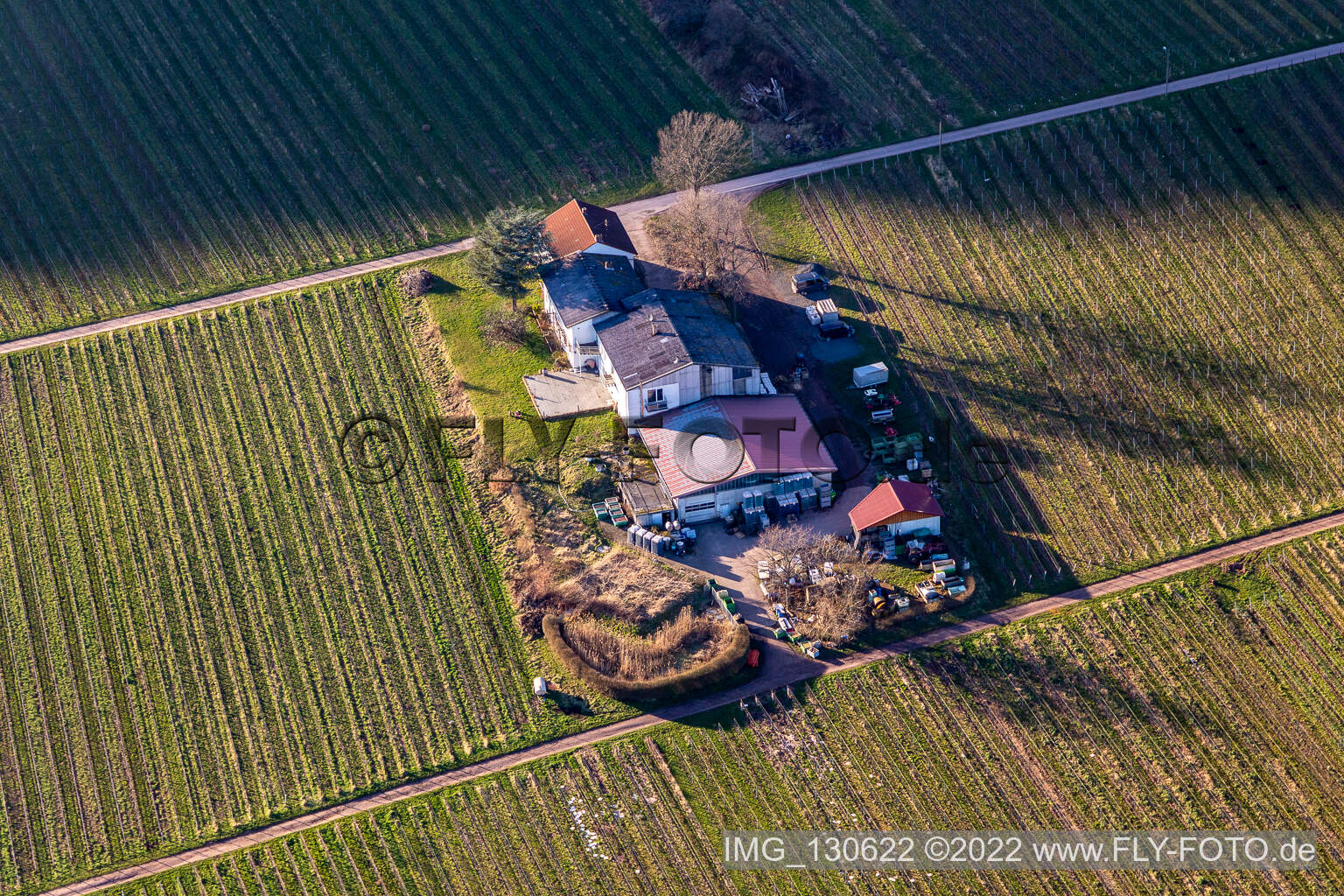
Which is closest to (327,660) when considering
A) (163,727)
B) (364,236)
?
(163,727)

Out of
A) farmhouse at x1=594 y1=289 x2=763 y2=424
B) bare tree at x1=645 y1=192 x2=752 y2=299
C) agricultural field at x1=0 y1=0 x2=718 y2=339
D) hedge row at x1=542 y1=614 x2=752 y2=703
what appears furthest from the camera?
agricultural field at x1=0 y1=0 x2=718 y2=339

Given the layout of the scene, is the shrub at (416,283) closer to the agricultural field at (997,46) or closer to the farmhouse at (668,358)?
the farmhouse at (668,358)

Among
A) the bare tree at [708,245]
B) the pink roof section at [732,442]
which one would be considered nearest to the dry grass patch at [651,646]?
the pink roof section at [732,442]

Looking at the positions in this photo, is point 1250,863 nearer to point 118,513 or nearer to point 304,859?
point 304,859

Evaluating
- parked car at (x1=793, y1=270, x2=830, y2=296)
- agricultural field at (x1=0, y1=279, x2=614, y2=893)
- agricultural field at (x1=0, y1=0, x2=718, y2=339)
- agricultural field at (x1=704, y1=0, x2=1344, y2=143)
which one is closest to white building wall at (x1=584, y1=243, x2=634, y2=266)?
parked car at (x1=793, y1=270, x2=830, y2=296)

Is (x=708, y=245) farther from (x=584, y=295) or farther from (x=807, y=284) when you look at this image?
(x=584, y=295)

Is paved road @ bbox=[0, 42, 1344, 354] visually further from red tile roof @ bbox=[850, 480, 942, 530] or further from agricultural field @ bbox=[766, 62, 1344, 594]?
red tile roof @ bbox=[850, 480, 942, 530]
